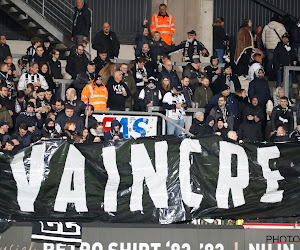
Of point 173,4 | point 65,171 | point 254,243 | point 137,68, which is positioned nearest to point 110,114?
point 137,68

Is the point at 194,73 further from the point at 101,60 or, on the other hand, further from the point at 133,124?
the point at 133,124

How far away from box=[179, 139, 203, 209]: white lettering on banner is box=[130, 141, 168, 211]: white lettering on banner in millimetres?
235

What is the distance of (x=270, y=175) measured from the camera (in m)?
12.5

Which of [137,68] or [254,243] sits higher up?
[137,68]

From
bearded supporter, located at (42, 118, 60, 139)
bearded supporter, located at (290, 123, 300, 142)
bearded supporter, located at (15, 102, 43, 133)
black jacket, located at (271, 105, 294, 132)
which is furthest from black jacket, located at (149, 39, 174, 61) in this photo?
bearded supporter, located at (42, 118, 60, 139)

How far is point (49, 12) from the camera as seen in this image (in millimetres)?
24328

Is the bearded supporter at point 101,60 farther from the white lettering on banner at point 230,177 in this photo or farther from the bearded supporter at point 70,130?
the white lettering on banner at point 230,177

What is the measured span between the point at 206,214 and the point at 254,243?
2.77ft

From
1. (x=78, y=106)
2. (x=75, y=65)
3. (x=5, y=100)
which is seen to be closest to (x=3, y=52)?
(x=75, y=65)

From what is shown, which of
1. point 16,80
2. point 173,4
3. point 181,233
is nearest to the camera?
point 181,233

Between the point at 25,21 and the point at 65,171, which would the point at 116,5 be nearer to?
the point at 25,21

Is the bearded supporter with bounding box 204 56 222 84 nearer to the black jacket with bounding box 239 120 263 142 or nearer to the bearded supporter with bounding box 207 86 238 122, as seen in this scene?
the bearded supporter with bounding box 207 86 238 122

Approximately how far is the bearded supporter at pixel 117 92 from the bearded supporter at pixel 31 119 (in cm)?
201

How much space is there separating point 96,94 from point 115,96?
634 millimetres
